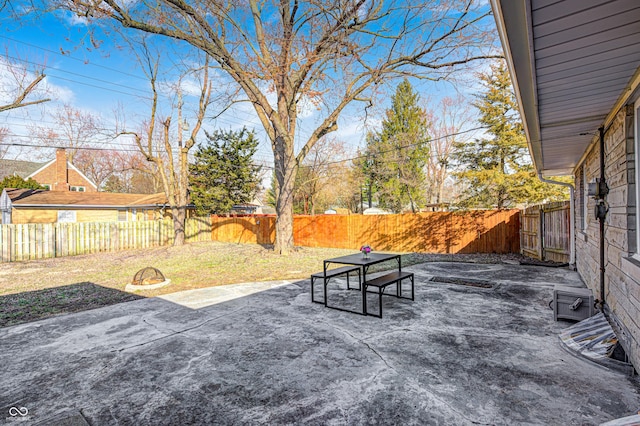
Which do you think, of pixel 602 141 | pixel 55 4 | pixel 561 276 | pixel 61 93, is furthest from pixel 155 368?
pixel 61 93

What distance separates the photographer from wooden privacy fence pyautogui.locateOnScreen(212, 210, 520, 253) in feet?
34.7

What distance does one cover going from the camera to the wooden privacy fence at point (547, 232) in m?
7.87

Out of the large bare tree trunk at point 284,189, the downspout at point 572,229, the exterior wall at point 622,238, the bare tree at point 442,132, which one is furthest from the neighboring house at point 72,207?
the exterior wall at point 622,238

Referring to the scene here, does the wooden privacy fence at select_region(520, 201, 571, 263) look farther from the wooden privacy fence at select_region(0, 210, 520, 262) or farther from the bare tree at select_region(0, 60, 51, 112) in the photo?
the bare tree at select_region(0, 60, 51, 112)

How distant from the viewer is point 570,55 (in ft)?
6.89

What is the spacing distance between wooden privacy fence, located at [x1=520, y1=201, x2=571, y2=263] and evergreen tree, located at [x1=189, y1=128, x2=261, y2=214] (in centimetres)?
1451

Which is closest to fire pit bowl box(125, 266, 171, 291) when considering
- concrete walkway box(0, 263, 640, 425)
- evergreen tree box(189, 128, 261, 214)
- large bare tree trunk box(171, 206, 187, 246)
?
concrete walkway box(0, 263, 640, 425)

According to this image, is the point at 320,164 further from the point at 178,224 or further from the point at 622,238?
the point at 622,238

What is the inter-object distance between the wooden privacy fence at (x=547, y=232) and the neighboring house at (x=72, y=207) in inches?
686

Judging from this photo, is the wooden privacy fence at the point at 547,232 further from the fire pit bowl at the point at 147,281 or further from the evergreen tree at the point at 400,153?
the evergreen tree at the point at 400,153

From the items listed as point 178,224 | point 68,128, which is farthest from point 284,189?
point 68,128

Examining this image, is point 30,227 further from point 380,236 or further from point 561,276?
point 561,276

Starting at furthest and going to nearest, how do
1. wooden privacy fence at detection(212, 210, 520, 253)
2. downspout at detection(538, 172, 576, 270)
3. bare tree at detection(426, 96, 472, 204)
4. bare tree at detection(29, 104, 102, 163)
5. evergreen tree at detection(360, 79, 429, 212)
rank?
evergreen tree at detection(360, 79, 429, 212) < bare tree at detection(426, 96, 472, 204) < bare tree at detection(29, 104, 102, 163) < wooden privacy fence at detection(212, 210, 520, 253) < downspout at detection(538, 172, 576, 270)

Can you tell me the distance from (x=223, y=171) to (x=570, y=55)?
1782cm
